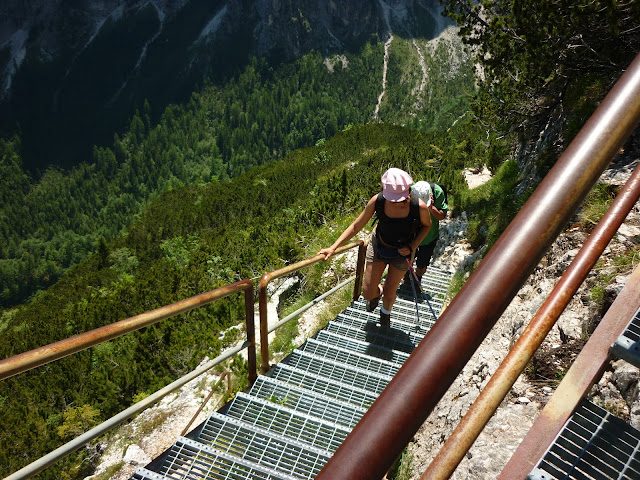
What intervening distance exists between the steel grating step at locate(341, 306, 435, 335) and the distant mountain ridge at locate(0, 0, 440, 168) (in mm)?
135343

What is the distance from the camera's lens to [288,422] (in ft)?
8.29

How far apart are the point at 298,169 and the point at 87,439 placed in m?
35.8

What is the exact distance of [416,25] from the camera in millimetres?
144375

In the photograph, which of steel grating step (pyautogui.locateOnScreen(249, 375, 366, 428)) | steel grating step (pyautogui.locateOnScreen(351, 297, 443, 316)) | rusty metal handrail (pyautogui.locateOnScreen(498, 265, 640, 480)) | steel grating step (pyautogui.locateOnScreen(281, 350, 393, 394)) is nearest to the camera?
rusty metal handrail (pyautogui.locateOnScreen(498, 265, 640, 480))

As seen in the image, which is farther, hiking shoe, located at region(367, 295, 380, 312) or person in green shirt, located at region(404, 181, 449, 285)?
hiking shoe, located at region(367, 295, 380, 312)

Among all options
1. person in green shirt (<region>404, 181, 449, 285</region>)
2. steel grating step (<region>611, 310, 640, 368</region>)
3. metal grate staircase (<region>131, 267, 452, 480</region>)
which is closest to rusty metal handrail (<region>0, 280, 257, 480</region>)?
metal grate staircase (<region>131, 267, 452, 480</region>)

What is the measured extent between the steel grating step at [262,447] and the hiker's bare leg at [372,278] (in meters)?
2.07

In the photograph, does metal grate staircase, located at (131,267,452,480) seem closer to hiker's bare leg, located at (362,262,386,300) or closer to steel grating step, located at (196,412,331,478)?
steel grating step, located at (196,412,331,478)

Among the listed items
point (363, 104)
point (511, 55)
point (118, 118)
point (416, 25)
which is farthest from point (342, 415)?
point (416, 25)

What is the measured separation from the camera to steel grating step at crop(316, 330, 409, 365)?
3881 mm

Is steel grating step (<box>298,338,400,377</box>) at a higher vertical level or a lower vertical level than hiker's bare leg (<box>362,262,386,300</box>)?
lower

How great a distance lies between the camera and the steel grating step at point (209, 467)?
2.02 metres

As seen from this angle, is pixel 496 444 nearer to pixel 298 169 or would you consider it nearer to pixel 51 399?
pixel 51 399

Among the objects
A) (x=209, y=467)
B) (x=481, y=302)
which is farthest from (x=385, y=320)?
(x=481, y=302)
